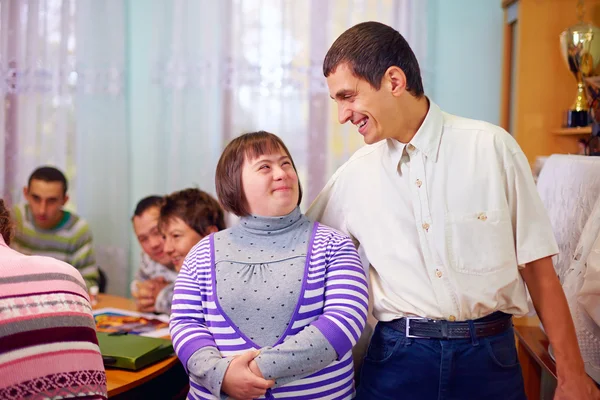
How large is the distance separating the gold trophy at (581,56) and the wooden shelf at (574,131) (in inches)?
1.0

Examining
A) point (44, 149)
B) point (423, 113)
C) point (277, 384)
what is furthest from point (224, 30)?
point (277, 384)

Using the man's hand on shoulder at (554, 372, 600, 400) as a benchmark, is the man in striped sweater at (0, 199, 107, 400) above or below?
above

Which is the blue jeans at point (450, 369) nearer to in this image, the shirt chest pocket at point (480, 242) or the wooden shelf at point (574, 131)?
the shirt chest pocket at point (480, 242)

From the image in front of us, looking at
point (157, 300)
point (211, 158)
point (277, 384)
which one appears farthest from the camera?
point (211, 158)

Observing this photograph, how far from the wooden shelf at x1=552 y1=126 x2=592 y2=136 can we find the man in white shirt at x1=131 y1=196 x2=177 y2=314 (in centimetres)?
176

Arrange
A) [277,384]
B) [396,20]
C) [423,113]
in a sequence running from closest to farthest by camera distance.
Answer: [277,384], [423,113], [396,20]

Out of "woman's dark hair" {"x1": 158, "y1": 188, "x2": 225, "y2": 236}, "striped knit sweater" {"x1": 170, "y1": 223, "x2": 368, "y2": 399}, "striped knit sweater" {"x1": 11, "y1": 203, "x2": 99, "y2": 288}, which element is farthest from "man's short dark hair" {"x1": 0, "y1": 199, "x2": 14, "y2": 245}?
"striped knit sweater" {"x1": 11, "y1": 203, "x2": 99, "y2": 288}

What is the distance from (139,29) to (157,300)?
6.61ft

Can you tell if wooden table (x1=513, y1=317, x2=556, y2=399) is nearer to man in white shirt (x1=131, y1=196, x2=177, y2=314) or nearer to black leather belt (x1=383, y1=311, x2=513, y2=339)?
black leather belt (x1=383, y1=311, x2=513, y2=339)

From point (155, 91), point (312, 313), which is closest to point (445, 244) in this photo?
point (312, 313)

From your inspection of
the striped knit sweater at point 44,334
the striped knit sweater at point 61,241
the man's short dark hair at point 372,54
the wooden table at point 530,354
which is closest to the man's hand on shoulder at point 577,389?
the wooden table at point 530,354

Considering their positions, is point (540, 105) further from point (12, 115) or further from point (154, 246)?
point (12, 115)

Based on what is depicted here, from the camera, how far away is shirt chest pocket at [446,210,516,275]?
1526mm

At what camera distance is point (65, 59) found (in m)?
3.93
